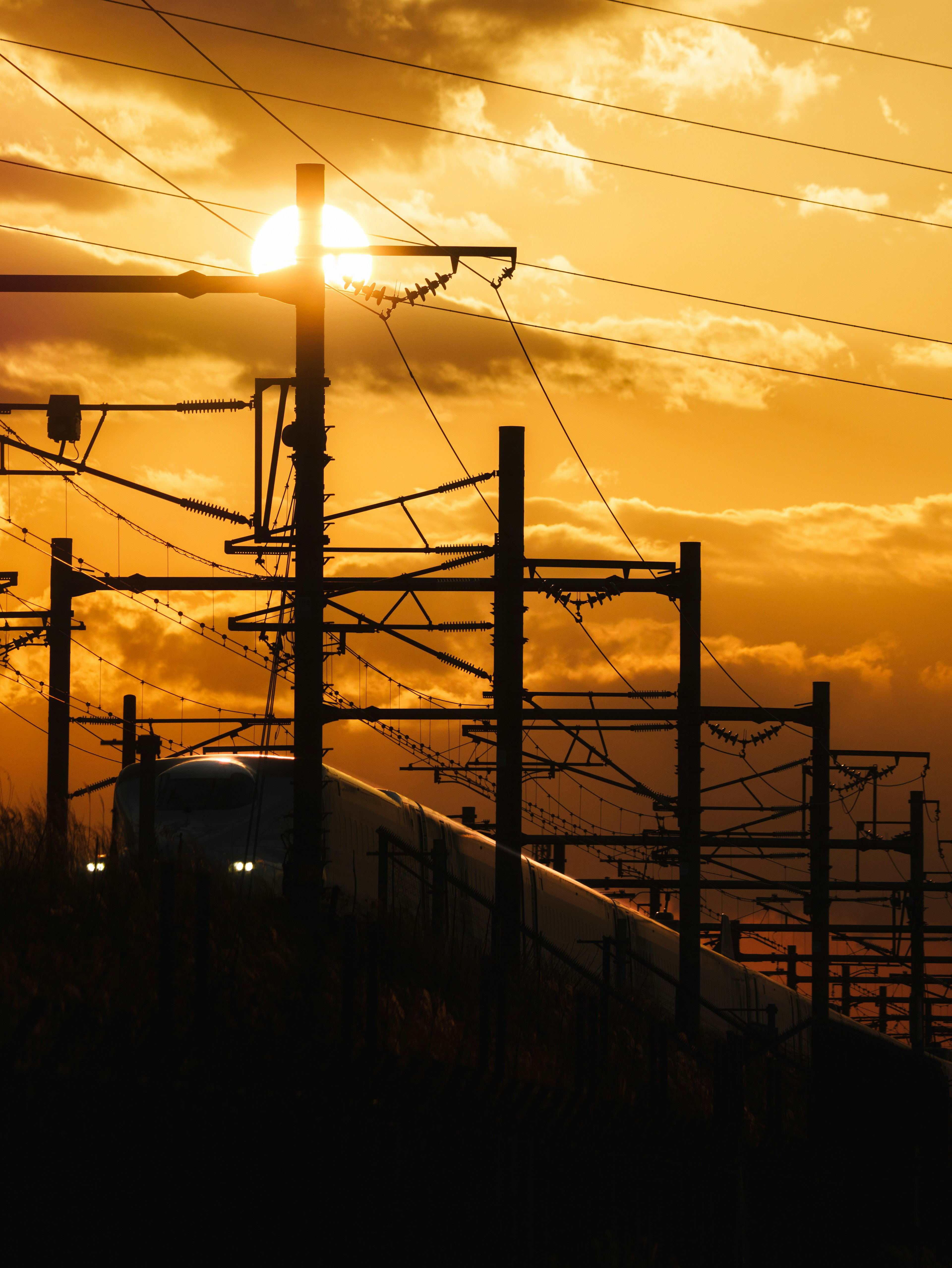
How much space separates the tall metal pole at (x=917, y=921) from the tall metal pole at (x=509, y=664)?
14.4 metres

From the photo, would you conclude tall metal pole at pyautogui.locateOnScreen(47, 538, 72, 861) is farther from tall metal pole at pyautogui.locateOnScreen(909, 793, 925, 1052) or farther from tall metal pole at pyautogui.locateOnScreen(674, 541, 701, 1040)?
tall metal pole at pyautogui.locateOnScreen(909, 793, 925, 1052)

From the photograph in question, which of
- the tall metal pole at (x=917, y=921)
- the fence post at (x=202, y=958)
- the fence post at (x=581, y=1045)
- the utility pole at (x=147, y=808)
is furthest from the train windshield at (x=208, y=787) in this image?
the tall metal pole at (x=917, y=921)

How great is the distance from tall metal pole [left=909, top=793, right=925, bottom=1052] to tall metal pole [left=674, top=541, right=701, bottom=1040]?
987 centimetres

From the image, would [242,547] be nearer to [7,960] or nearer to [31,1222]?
[7,960]

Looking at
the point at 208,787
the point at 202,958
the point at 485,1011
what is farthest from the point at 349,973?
the point at 208,787

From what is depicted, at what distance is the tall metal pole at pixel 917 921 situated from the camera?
3256 cm

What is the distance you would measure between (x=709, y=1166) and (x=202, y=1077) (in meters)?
5.31

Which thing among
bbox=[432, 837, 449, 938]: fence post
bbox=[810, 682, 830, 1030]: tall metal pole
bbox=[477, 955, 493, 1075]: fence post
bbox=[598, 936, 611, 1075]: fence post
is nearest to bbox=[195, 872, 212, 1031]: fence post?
bbox=[477, 955, 493, 1075]: fence post

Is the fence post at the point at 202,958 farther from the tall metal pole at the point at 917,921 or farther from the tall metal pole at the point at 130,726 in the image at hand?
the tall metal pole at the point at 917,921

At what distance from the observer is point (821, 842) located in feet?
85.6

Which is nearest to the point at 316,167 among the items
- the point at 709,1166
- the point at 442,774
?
the point at 709,1166

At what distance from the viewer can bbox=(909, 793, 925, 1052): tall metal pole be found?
32.6 m

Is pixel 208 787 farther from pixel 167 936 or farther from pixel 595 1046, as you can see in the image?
pixel 167 936

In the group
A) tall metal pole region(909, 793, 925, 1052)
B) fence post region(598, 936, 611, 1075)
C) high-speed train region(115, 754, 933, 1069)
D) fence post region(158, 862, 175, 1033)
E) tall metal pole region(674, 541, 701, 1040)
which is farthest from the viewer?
tall metal pole region(909, 793, 925, 1052)
